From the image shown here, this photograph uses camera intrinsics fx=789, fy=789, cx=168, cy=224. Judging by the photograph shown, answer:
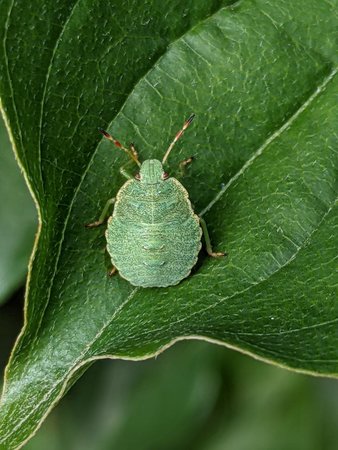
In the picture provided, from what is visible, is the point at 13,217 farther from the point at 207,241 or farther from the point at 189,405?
the point at 189,405

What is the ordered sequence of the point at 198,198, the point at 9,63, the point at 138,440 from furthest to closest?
the point at 138,440
the point at 198,198
the point at 9,63

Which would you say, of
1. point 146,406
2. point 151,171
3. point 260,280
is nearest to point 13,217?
point 151,171

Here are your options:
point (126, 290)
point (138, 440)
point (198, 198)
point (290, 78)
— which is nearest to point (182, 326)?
point (126, 290)

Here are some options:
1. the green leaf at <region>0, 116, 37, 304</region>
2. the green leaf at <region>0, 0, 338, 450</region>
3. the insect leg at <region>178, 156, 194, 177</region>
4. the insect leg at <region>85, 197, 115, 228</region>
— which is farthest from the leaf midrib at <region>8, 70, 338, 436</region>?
the green leaf at <region>0, 116, 37, 304</region>

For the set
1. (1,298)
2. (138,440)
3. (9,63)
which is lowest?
(138,440)

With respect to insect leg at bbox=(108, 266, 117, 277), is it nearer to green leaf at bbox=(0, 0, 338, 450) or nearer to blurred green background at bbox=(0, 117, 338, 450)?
green leaf at bbox=(0, 0, 338, 450)

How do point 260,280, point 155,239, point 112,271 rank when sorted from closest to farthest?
point 260,280, point 112,271, point 155,239

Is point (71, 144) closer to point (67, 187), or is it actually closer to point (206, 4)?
point (67, 187)
